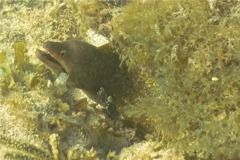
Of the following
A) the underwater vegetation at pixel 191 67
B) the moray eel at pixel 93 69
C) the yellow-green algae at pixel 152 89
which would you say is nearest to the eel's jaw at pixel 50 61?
the moray eel at pixel 93 69

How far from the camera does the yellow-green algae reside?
101 inches

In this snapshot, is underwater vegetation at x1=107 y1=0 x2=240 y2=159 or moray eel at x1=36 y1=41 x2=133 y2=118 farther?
moray eel at x1=36 y1=41 x2=133 y2=118

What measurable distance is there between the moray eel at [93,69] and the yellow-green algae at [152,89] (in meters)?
0.16

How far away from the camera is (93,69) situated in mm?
3309

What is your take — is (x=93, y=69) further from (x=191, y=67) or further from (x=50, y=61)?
(x=191, y=67)

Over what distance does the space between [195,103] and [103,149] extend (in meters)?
1.13

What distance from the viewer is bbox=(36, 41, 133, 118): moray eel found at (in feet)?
10.6

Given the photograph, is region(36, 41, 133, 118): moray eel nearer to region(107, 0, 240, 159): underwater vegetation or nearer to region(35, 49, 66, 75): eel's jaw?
region(35, 49, 66, 75): eel's jaw

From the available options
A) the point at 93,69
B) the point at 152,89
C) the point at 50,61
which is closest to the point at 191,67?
the point at 152,89

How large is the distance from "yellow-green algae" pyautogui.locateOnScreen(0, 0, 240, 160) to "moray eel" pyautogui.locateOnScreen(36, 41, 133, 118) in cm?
16

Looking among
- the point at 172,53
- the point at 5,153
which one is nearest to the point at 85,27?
the point at 172,53

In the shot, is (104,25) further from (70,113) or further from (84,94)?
(70,113)

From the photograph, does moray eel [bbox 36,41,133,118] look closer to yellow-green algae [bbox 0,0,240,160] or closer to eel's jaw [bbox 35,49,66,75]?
eel's jaw [bbox 35,49,66,75]

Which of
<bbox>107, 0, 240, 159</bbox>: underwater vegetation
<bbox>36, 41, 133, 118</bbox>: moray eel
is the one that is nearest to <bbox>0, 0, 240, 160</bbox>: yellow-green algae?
<bbox>107, 0, 240, 159</bbox>: underwater vegetation
